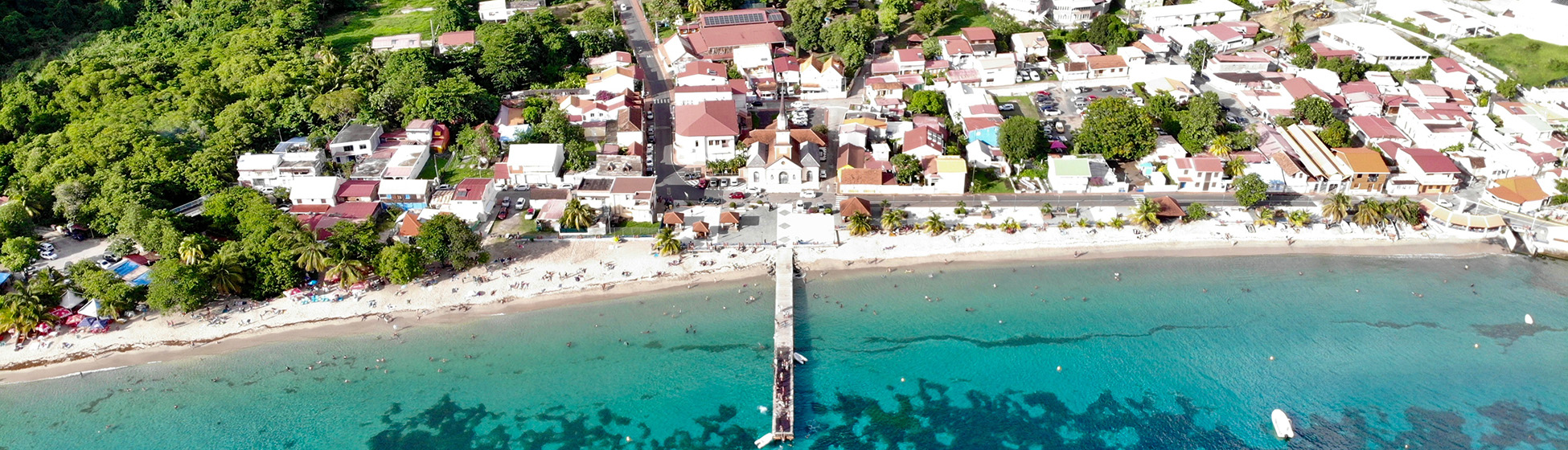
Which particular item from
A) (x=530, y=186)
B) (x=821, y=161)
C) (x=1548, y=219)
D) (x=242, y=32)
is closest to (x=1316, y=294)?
(x=1548, y=219)

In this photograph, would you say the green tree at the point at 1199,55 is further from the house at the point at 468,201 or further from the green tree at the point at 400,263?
the green tree at the point at 400,263

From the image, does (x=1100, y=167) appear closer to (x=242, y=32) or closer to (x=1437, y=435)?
(x=1437, y=435)

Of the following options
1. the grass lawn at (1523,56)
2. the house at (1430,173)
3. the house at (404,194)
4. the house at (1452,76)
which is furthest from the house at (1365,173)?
the house at (404,194)

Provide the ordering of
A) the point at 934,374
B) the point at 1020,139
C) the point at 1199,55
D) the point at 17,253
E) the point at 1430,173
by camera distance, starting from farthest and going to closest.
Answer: the point at 1199,55
the point at 1020,139
the point at 1430,173
the point at 17,253
the point at 934,374

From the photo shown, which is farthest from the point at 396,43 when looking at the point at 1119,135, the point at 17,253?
the point at 1119,135

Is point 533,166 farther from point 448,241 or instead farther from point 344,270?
point 344,270

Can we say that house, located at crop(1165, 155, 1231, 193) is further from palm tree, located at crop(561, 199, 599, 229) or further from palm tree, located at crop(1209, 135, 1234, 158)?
palm tree, located at crop(561, 199, 599, 229)

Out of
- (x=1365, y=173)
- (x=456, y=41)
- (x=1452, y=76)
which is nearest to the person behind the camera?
(x=1365, y=173)

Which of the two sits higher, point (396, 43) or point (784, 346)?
point (396, 43)
